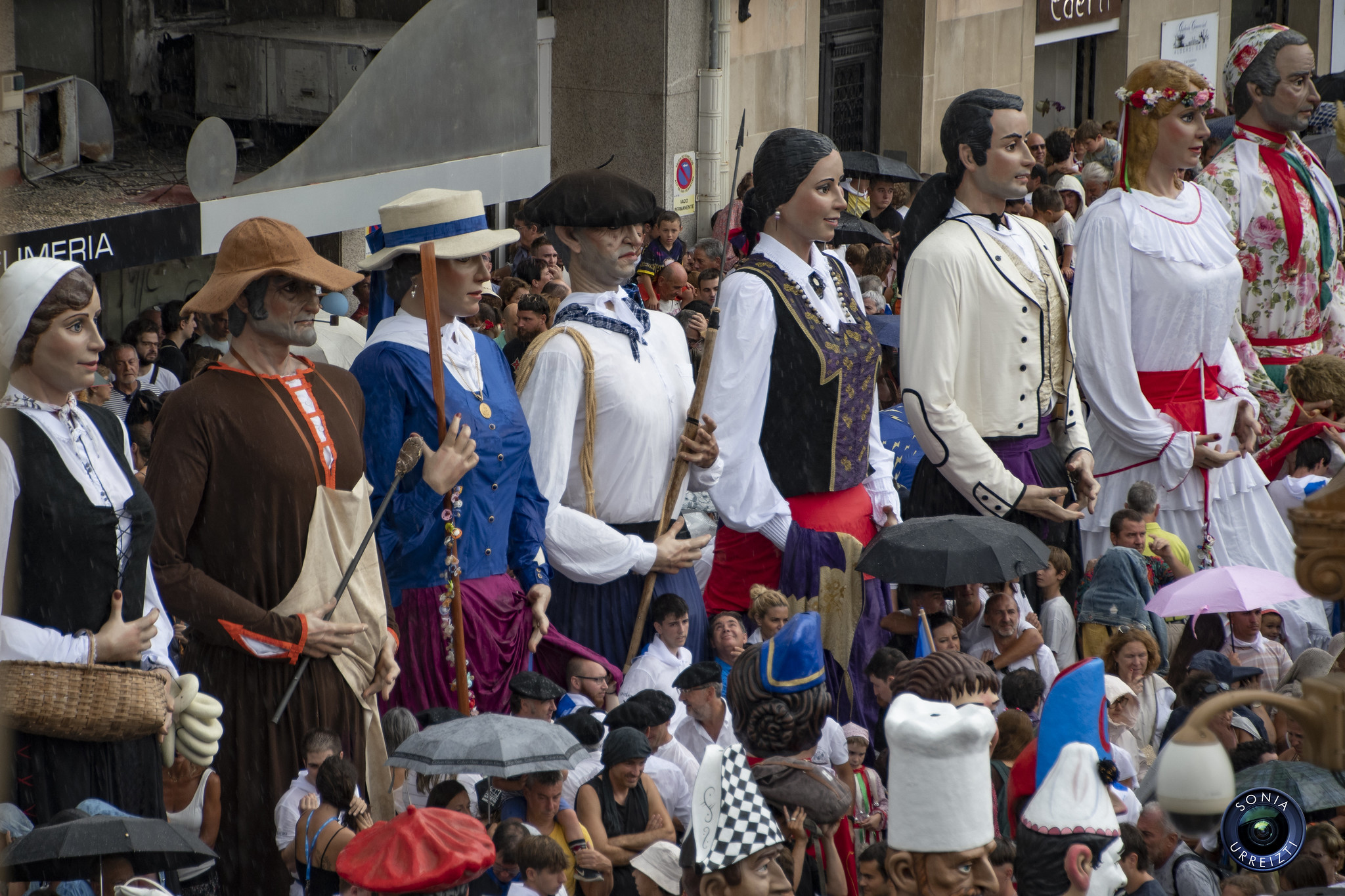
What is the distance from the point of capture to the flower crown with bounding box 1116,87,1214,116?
7.07 m

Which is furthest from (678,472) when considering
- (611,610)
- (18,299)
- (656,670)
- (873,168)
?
(873,168)

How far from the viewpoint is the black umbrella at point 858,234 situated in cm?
1253

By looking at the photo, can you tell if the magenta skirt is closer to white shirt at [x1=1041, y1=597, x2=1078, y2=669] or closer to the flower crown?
white shirt at [x1=1041, y1=597, x2=1078, y2=669]

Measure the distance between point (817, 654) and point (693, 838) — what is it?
691 millimetres

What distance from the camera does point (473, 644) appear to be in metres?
5.29

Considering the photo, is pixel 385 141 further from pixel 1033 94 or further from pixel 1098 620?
pixel 1033 94

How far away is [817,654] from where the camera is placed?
409cm

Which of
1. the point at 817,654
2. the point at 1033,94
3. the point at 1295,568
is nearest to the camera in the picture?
the point at 1295,568

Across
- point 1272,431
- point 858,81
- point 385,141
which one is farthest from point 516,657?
point 858,81

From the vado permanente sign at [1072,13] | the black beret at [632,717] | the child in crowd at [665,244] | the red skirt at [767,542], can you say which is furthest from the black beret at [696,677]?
the vado permanente sign at [1072,13]

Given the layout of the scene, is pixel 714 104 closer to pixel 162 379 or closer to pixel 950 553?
pixel 162 379

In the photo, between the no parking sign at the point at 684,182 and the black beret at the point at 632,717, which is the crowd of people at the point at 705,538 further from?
the no parking sign at the point at 684,182

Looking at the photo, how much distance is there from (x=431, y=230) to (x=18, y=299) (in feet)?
4.52

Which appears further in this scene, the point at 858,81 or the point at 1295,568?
the point at 858,81
